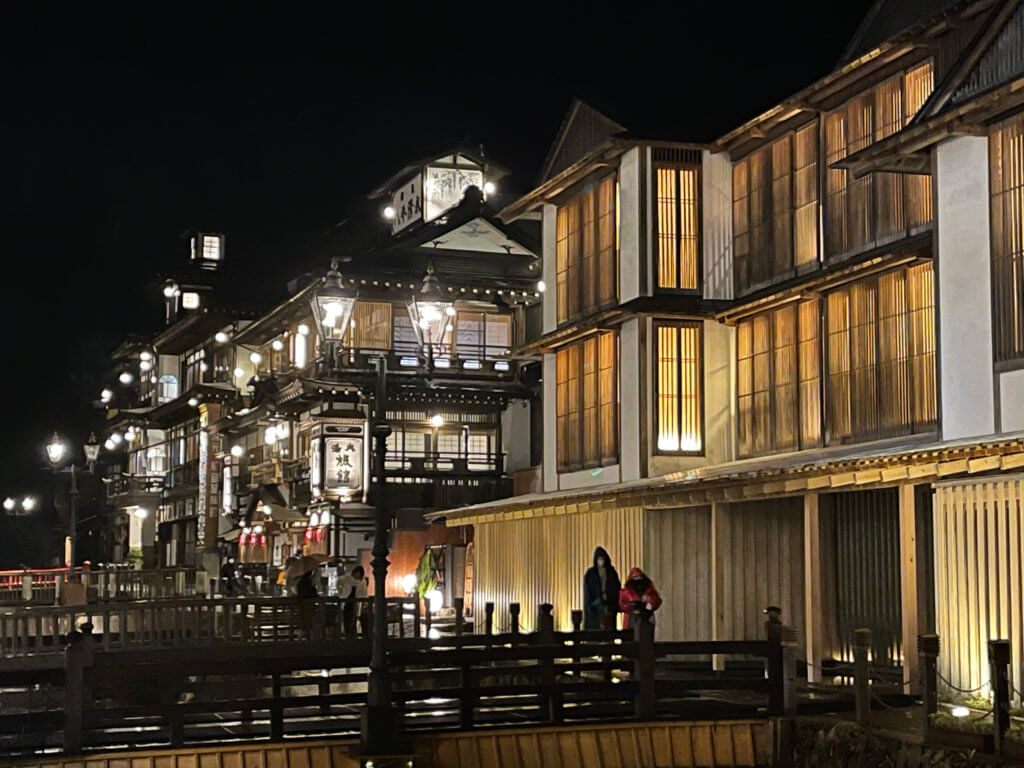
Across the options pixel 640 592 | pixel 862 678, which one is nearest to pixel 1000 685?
pixel 862 678

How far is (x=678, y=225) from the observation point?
30531mm

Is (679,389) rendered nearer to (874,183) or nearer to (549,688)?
(874,183)

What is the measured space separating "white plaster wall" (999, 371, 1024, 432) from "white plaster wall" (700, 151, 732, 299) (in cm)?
1113

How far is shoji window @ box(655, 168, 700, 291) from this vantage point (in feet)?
99.7

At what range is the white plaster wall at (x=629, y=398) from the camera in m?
30.3

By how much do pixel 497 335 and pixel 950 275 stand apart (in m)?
36.3

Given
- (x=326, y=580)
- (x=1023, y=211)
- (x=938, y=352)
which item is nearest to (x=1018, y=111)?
(x=1023, y=211)

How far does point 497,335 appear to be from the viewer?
56.2 meters

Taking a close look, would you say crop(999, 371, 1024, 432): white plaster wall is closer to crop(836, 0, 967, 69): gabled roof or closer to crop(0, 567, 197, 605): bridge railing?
crop(836, 0, 967, 69): gabled roof

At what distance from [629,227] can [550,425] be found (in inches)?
268

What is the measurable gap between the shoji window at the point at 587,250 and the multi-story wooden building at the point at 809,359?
3.3 inches

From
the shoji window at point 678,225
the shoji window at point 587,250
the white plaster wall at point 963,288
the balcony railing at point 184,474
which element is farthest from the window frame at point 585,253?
the balcony railing at point 184,474

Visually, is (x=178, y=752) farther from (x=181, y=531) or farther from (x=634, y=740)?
(x=181, y=531)

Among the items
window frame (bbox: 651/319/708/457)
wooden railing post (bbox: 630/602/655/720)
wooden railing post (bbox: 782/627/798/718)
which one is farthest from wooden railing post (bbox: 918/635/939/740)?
window frame (bbox: 651/319/708/457)
